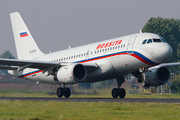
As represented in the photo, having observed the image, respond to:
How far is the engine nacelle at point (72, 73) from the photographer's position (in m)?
27.3

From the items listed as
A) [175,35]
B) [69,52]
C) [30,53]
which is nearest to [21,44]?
[30,53]

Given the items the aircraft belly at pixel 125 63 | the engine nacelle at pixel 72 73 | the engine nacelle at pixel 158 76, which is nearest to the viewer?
the aircraft belly at pixel 125 63

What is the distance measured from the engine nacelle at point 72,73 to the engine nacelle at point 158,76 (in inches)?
267

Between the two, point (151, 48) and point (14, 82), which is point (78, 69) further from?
point (14, 82)

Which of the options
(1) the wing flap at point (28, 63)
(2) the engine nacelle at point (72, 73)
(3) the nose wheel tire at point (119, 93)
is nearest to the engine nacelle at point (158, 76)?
(3) the nose wheel tire at point (119, 93)

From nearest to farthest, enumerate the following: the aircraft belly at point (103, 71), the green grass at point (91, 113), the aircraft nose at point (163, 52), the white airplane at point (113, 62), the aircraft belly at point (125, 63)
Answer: the green grass at point (91, 113) → the aircraft nose at point (163, 52) → the white airplane at point (113, 62) → the aircraft belly at point (125, 63) → the aircraft belly at point (103, 71)

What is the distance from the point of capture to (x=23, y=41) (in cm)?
3956

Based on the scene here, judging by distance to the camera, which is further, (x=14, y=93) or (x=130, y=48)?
(x=14, y=93)

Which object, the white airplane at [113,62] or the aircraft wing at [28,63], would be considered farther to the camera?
the aircraft wing at [28,63]

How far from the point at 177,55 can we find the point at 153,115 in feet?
210

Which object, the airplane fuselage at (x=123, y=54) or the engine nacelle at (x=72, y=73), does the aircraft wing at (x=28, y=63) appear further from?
the airplane fuselage at (x=123, y=54)

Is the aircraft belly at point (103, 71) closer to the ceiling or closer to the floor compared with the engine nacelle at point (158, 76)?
closer to the ceiling

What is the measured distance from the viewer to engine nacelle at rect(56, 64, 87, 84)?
27344 millimetres

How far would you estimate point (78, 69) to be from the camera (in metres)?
28.9
